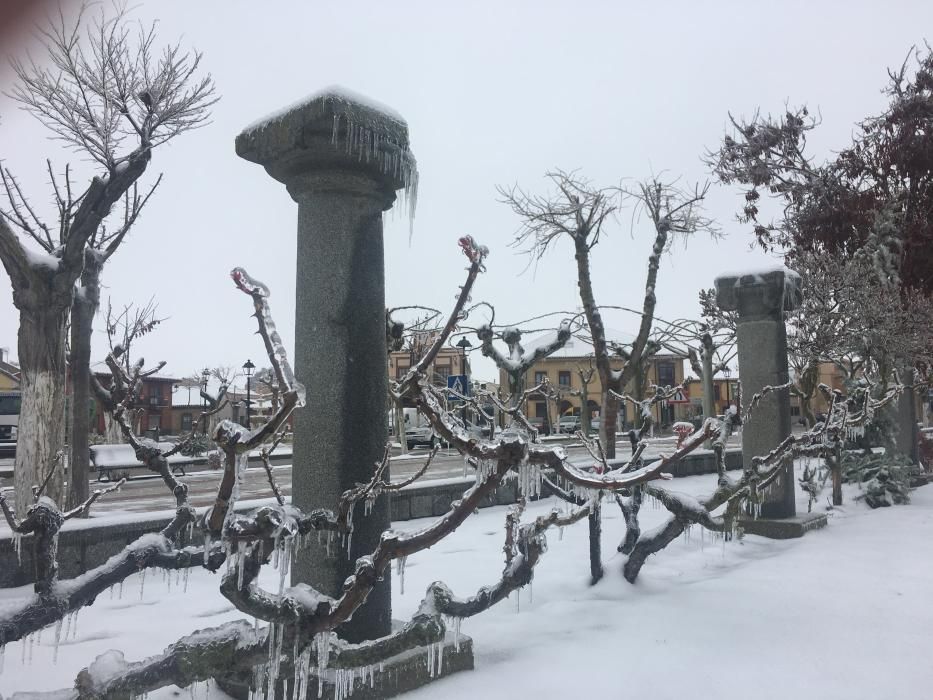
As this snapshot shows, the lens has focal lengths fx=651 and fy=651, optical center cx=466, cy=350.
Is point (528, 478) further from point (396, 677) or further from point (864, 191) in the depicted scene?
point (864, 191)

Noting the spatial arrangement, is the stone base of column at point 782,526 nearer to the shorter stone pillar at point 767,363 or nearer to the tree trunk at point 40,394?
the shorter stone pillar at point 767,363

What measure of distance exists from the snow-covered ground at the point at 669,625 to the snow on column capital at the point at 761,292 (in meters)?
2.70

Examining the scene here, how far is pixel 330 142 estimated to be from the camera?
3416 millimetres

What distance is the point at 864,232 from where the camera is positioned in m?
14.3

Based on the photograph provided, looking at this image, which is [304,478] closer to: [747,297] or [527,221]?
[747,297]

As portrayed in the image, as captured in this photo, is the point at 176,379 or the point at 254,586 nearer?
the point at 254,586

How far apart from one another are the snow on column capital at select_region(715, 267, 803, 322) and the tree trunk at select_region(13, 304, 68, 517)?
797cm

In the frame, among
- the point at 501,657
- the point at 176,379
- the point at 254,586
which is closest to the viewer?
the point at 254,586

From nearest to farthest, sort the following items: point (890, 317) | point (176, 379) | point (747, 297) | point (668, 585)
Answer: point (668, 585) → point (747, 297) → point (890, 317) → point (176, 379)

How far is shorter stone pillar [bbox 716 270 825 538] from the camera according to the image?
763 centimetres

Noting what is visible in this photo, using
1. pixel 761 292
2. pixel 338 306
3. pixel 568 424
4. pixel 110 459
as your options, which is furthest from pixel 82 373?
pixel 568 424

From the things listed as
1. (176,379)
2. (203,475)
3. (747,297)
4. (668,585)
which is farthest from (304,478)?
(176,379)

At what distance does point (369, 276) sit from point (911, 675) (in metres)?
3.61

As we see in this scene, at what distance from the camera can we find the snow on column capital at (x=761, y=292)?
7.66m
